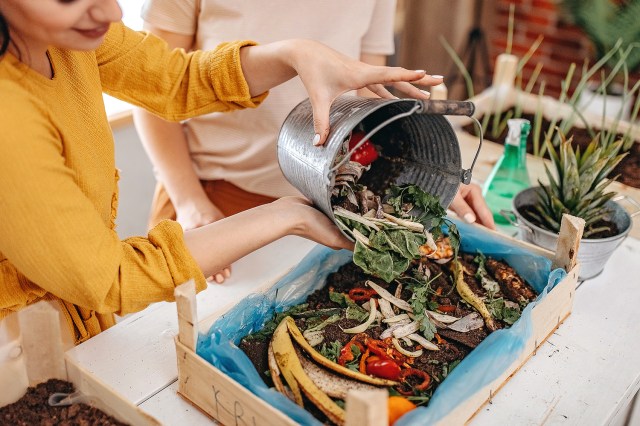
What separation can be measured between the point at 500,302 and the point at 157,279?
64cm

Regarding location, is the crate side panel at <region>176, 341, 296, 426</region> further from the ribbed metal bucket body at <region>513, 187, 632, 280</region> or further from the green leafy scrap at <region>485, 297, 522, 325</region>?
the ribbed metal bucket body at <region>513, 187, 632, 280</region>

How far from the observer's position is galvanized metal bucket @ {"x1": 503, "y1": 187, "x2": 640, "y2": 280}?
4.72ft

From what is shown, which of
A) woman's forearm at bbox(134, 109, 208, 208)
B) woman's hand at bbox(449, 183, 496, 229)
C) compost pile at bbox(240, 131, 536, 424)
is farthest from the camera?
woman's forearm at bbox(134, 109, 208, 208)

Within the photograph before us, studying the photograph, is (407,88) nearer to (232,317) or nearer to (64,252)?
(232,317)

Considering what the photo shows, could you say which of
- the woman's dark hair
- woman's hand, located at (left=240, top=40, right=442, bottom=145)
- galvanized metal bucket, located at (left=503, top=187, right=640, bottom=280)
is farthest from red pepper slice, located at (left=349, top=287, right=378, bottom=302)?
the woman's dark hair

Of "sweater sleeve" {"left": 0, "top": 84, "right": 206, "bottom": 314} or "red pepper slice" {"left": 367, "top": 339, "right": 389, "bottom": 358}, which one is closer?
"sweater sleeve" {"left": 0, "top": 84, "right": 206, "bottom": 314}

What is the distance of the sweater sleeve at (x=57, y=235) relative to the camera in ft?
2.97

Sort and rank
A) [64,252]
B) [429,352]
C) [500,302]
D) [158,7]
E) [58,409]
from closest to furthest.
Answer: [64,252], [58,409], [429,352], [500,302], [158,7]

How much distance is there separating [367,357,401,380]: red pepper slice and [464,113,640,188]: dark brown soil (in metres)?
1.05

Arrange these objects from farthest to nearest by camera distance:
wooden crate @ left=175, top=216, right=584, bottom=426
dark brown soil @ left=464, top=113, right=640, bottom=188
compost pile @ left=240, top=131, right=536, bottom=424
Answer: dark brown soil @ left=464, top=113, right=640, bottom=188 < compost pile @ left=240, top=131, right=536, bottom=424 < wooden crate @ left=175, top=216, right=584, bottom=426

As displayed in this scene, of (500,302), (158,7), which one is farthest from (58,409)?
(158,7)

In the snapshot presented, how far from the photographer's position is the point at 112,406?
1019mm

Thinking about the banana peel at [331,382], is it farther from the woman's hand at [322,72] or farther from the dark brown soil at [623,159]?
the dark brown soil at [623,159]

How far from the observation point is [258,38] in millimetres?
1608
